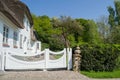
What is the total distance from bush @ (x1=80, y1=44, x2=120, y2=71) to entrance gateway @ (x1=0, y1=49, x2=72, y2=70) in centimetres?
94

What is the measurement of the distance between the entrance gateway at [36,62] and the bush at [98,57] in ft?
3.09

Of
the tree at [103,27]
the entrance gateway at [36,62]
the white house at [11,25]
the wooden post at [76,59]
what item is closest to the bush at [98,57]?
the wooden post at [76,59]

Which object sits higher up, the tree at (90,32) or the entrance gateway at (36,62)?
the tree at (90,32)

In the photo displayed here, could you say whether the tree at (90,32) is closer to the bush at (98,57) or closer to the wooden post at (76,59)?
the bush at (98,57)

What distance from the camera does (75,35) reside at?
5469cm

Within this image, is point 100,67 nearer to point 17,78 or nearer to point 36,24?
point 17,78

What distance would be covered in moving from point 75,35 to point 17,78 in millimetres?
45223

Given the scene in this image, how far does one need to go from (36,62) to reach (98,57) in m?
3.80

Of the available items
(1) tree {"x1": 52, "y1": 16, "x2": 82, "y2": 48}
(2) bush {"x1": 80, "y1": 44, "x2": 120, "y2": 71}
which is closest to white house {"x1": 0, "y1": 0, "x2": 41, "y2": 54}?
(2) bush {"x1": 80, "y1": 44, "x2": 120, "y2": 71}

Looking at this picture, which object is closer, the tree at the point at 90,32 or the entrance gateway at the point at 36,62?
the entrance gateway at the point at 36,62

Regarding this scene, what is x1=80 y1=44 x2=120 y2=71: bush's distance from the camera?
42.3ft

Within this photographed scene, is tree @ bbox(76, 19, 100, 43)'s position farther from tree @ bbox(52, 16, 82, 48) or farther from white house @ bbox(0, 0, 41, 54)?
white house @ bbox(0, 0, 41, 54)

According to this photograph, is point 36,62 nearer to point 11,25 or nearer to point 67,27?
point 11,25

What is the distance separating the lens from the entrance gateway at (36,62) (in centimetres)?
1188
